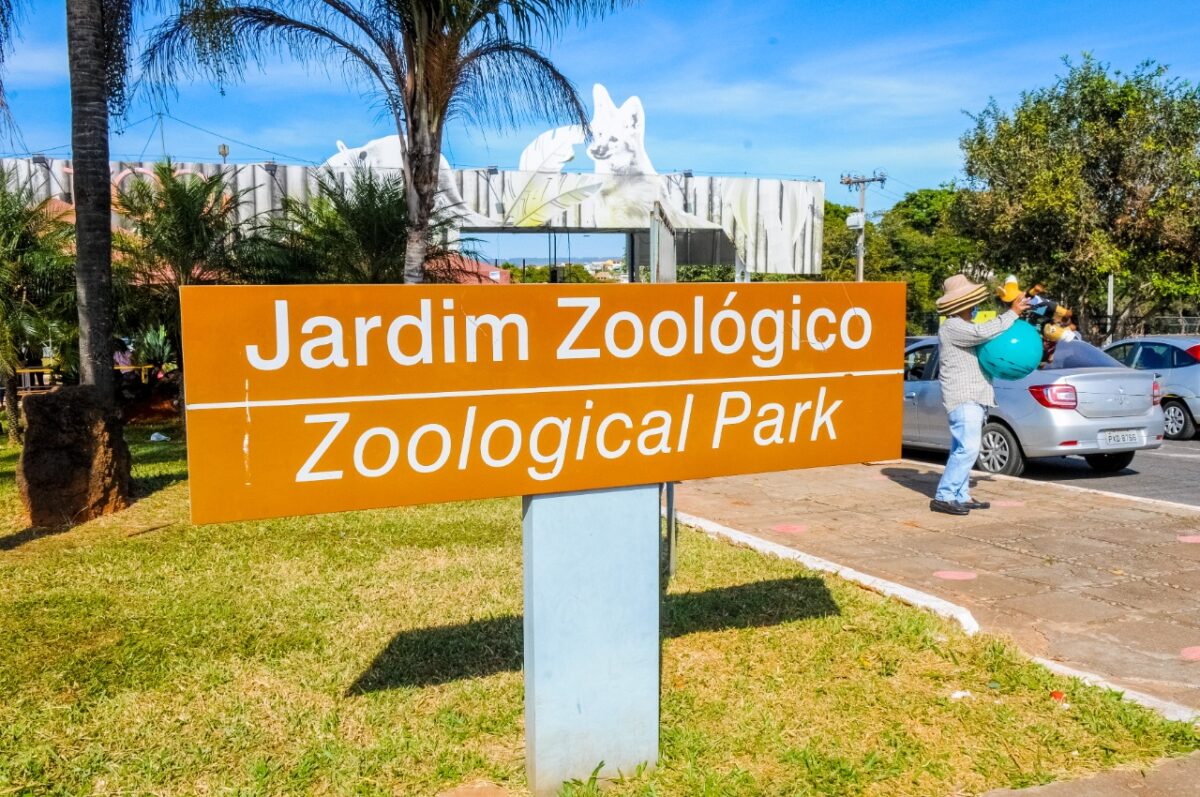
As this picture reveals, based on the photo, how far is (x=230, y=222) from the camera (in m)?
15.2

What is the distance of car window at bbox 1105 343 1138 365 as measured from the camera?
46.2ft

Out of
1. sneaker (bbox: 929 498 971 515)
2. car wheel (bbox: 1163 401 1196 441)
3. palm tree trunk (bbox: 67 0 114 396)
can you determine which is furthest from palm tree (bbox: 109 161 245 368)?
car wheel (bbox: 1163 401 1196 441)

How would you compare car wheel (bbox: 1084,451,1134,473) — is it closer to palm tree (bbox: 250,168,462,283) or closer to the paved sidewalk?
the paved sidewalk

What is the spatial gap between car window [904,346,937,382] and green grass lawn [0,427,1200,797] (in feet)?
18.3

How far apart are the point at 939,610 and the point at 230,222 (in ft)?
43.6

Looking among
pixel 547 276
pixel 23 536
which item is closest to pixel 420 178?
pixel 23 536

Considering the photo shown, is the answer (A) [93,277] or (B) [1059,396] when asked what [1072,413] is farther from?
(A) [93,277]

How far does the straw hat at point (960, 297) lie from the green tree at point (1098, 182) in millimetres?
15812

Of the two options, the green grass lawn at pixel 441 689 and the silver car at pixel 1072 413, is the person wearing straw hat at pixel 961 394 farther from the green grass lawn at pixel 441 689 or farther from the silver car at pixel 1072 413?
the green grass lawn at pixel 441 689

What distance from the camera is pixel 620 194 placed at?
4131 cm

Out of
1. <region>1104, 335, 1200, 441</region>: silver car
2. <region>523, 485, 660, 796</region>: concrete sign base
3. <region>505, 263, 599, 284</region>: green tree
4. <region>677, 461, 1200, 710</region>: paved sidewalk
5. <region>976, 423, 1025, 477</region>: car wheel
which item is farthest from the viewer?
<region>505, 263, 599, 284</region>: green tree

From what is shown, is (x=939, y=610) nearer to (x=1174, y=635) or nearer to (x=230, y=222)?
(x=1174, y=635)

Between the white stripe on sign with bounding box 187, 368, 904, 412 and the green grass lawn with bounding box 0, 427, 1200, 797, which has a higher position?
the white stripe on sign with bounding box 187, 368, 904, 412

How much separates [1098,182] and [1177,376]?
34.4 ft
